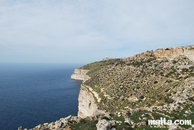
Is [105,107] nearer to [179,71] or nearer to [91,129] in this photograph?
[179,71]

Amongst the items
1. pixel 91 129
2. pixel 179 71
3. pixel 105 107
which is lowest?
pixel 105 107

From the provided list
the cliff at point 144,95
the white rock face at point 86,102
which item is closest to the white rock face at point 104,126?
the cliff at point 144,95

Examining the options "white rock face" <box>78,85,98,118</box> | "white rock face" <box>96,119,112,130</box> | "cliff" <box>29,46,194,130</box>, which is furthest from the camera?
"white rock face" <box>78,85,98,118</box>

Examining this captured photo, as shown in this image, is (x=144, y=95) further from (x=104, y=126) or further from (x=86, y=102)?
(x=104, y=126)

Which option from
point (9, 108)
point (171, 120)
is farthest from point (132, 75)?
point (9, 108)

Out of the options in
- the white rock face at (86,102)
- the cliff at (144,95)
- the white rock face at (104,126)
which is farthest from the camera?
the white rock face at (86,102)

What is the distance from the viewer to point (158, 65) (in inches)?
2800

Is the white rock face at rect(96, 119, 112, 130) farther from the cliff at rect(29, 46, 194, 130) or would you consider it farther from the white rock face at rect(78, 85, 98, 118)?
the white rock face at rect(78, 85, 98, 118)

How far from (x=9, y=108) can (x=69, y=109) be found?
3203 centimetres

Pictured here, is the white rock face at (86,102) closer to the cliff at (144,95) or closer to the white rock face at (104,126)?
the cliff at (144,95)

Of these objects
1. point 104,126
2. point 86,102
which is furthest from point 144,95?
point 104,126

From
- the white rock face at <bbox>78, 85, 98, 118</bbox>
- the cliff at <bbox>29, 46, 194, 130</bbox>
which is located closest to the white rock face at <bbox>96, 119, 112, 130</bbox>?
the cliff at <bbox>29, 46, 194, 130</bbox>

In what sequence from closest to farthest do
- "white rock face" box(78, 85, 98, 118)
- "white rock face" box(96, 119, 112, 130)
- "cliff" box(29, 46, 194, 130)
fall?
"white rock face" box(96, 119, 112, 130) < "cliff" box(29, 46, 194, 130) < "white rock face" box(78, 85, 98, 118)

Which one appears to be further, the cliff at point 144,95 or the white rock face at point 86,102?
the white rock face at point 86,102
